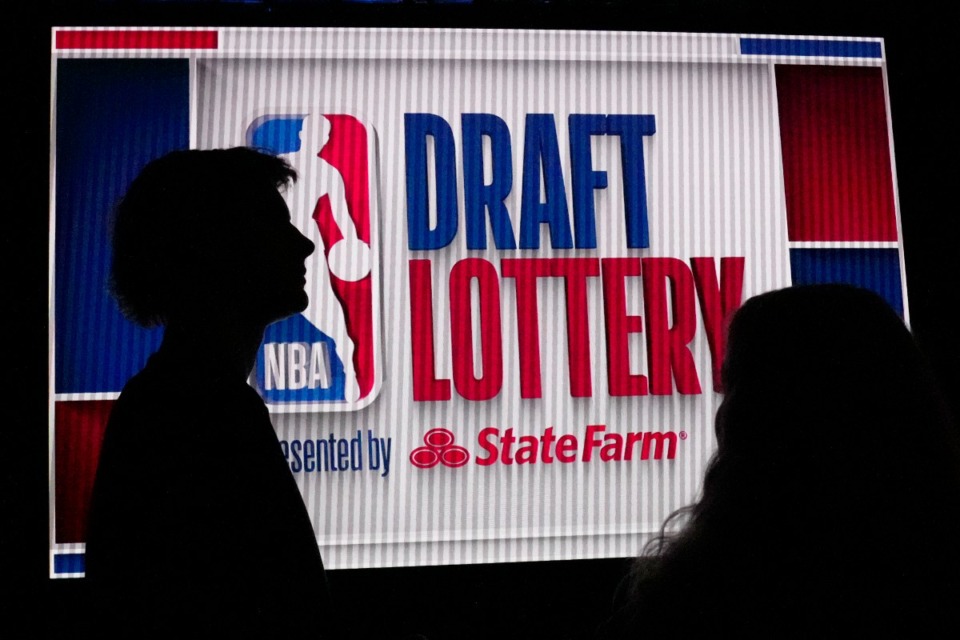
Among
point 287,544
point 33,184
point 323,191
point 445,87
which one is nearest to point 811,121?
point 445,87

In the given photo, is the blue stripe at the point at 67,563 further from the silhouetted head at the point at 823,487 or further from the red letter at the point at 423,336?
the silhouetted head at the point at 823,487

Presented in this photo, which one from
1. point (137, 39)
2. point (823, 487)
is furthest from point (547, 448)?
point (137, 39)

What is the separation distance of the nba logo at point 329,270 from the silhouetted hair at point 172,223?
637mm

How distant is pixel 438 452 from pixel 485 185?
94cm

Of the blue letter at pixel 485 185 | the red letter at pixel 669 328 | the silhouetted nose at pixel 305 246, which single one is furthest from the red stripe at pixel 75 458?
the red letter at pixel 669 328

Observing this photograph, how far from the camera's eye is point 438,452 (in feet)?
8.79

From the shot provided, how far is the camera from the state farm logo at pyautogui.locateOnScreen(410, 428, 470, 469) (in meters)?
2.67

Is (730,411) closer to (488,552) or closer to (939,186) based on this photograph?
(488,552)

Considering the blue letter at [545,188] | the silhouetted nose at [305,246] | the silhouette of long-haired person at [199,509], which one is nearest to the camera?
the silhouette of long-haired person at [199,509]

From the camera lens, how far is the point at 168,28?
8.98ft

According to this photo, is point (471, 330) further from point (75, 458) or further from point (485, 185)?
point (75, 458)

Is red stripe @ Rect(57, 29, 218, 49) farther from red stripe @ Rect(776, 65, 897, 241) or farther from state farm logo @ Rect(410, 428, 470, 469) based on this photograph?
red stripe @ Rect(776, 65, 897, 241)

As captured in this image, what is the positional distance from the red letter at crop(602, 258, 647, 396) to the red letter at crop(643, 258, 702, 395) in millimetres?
45

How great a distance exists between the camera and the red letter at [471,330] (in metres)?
2.72
